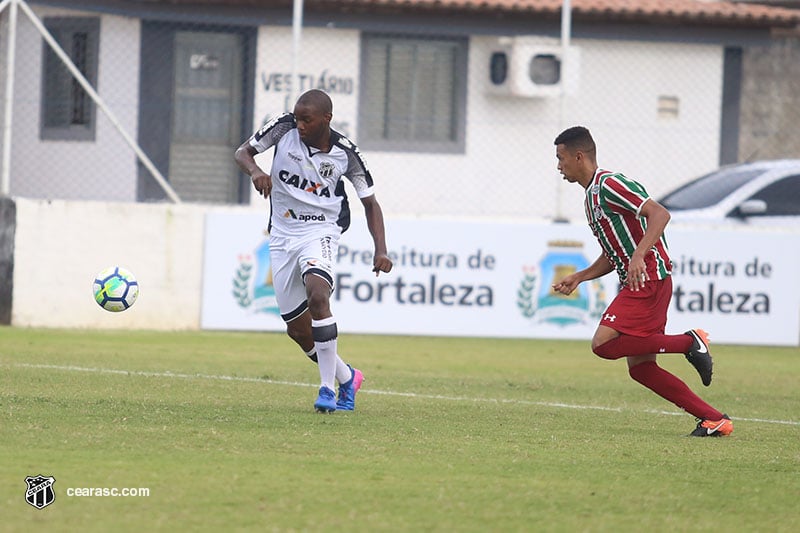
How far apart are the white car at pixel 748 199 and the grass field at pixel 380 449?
493 cm

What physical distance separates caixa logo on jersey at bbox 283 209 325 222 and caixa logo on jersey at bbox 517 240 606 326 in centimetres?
709

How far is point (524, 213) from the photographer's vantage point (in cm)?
2130

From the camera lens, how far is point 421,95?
73.4 feet

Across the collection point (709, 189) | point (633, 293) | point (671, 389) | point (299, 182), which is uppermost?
point (709, 189)

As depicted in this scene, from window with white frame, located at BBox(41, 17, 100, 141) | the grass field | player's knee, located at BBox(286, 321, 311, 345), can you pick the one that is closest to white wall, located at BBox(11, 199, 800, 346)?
the grass field

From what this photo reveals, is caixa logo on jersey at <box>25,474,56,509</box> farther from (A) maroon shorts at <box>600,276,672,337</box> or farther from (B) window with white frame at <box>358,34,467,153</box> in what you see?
(B) window with white frame at <box>358,34,467,153</box>

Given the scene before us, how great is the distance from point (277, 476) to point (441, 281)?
970cm

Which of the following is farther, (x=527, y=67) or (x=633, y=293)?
(x=527, y=67)

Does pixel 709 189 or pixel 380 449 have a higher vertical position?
pixel 709 189

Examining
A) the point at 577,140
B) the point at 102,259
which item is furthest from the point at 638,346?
the point at 102,259

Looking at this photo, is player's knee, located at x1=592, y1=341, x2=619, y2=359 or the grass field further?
player's knee, located at x1=592, y1=341, x2=619, y2=359

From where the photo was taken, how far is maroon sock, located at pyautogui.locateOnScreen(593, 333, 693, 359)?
27.2 ft

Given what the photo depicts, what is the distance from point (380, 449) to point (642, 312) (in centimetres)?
197

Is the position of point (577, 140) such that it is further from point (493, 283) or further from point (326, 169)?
point (493, 283)
